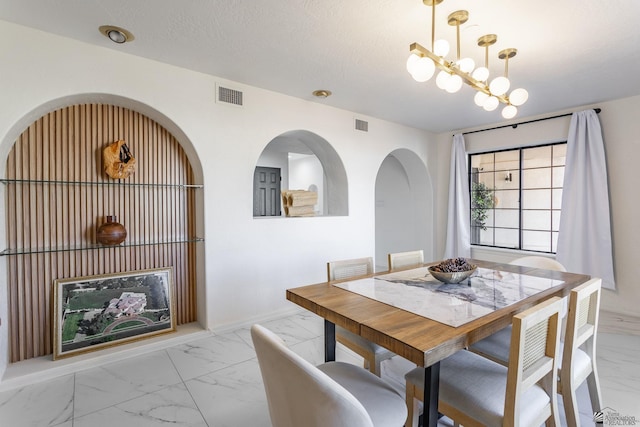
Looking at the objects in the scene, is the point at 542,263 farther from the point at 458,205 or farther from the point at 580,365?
the point at 458,205

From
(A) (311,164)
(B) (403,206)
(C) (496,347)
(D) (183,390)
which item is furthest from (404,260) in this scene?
(A) (311,164)

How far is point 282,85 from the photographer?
304 centimetres

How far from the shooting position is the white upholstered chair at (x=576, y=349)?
1412mm

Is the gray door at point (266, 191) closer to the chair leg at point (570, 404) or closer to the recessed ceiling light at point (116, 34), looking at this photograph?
the recessed ceiling light at point (116, 34)

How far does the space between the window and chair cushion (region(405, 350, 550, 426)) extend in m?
3.57

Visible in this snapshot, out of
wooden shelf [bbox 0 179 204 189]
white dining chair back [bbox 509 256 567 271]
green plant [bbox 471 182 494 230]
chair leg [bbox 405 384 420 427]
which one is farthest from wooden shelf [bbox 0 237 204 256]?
green plant [bbox 471 182 494 230]

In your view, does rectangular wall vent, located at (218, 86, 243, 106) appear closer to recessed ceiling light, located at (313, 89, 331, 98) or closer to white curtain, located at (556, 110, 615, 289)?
recessed ceiling light, located at (313, 89, 331, 98)

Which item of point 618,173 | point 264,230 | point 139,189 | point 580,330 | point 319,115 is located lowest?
point 580,330

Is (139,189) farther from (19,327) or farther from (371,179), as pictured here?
(371,179)

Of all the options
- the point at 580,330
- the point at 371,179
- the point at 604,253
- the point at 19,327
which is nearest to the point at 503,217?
the point at 604,253

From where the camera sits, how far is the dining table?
1173 millimetres

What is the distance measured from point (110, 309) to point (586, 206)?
4.98m

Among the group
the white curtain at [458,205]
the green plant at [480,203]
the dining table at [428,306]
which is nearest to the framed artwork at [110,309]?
the dining table at [428,306]

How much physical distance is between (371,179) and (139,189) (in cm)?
268
